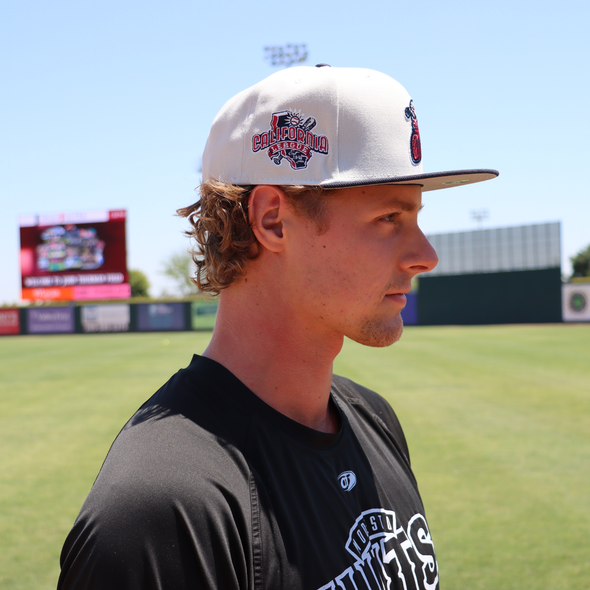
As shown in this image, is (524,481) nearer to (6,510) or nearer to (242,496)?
(6,510)

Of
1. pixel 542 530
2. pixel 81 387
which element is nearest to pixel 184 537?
pixel 542 530

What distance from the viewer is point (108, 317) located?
1689 inches

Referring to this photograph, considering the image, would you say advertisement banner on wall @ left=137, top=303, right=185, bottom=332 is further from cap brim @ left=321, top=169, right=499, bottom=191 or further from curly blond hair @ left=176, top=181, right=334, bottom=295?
cap brim @ left=321, top=169, right=499, bottom=191

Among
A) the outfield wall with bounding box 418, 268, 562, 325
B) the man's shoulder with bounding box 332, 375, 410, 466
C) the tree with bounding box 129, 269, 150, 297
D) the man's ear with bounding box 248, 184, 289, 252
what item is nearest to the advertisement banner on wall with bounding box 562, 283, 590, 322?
the outfield wall with bounding box 418, 268, 562, 325

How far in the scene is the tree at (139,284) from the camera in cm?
9288

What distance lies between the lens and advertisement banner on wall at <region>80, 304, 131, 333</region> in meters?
42.7

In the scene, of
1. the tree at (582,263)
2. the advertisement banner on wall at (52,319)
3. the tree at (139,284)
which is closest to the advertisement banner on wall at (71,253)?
the advertisement banner on wall at (52,319)

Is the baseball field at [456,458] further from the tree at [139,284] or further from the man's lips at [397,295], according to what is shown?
the tree at [139,284]

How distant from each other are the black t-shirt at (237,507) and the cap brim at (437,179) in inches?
23.3

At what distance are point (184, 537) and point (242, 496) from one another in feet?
0.54

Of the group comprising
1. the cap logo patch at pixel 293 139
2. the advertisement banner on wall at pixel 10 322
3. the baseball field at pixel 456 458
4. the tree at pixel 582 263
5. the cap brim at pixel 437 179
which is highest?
Result: the cap logo patch at pixel 293 139

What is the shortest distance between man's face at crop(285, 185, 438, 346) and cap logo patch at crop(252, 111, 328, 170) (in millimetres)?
124

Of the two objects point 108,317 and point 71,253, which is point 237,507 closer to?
point 71,253

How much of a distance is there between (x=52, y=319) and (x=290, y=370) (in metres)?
44.6
